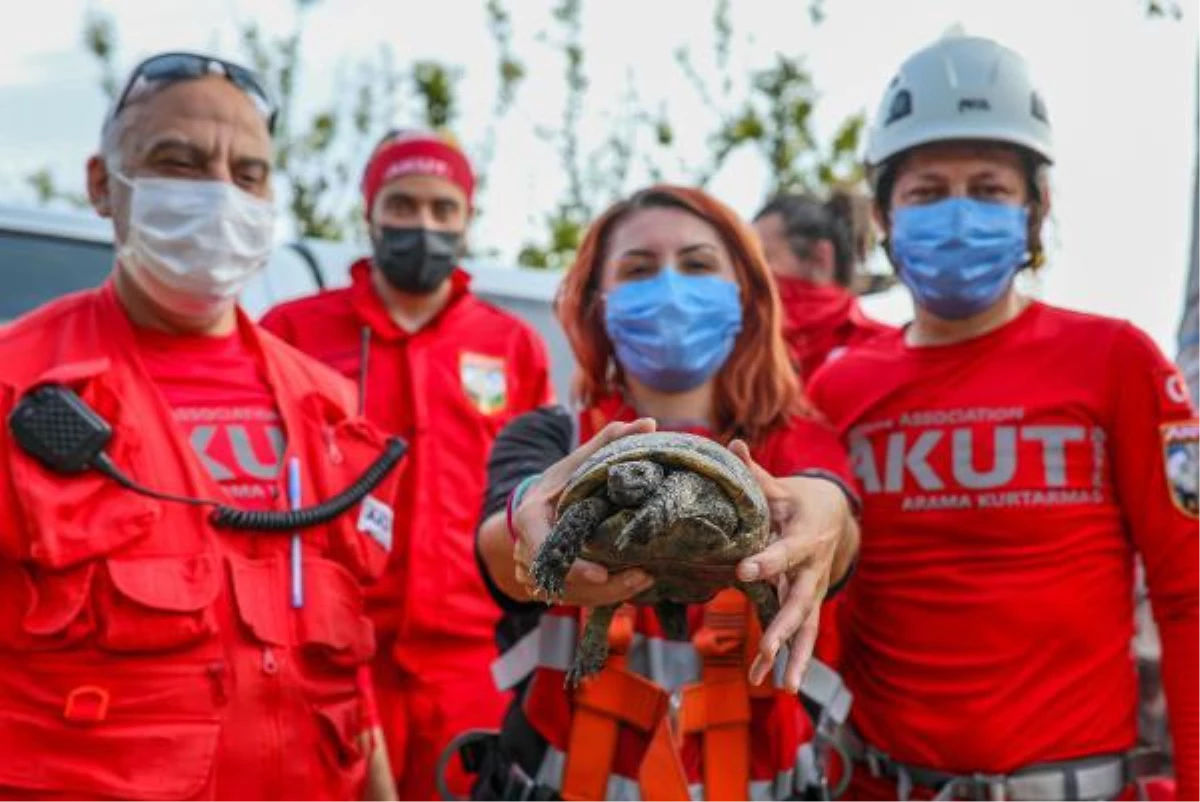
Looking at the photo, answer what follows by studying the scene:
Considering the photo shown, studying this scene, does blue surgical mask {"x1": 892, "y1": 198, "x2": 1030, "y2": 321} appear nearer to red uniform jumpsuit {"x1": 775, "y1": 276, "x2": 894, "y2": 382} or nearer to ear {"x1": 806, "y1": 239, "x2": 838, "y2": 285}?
red uniform jumpsuit {"x1": 775, "y1": 276, "x2": 894, "y2": 382}

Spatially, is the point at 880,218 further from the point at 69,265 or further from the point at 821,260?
the point at 69,265

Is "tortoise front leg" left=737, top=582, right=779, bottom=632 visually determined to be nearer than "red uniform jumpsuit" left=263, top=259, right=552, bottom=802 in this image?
Yes

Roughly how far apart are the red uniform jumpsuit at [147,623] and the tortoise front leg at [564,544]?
1.11 meters

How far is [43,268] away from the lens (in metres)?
4.80

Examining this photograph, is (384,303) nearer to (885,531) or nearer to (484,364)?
(484,364)

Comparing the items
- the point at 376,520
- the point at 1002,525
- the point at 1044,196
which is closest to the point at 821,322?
the point at 1044,196

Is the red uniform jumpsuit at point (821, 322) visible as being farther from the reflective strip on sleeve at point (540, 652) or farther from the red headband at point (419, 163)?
the reflective strip on sleeve at point (540, 652)

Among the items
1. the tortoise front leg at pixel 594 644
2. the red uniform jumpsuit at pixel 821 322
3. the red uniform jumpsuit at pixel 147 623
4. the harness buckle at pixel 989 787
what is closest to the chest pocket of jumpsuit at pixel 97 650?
the red uniform jumpsuit at pixel 147 623

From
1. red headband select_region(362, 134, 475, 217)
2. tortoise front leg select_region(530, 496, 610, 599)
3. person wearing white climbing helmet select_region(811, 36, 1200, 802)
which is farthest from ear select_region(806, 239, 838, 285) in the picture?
tortoise front leg select_region(530, 496, 610, 599)

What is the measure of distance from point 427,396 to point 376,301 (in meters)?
0.43

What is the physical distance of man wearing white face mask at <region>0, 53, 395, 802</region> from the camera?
2.52 metres

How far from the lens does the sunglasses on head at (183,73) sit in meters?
3.04

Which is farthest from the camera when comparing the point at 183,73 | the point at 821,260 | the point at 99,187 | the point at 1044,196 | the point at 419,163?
the point at 821,260

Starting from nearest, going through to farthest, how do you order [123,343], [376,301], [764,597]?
1. [764,597]
2. [123,343]
3. [376,301]
